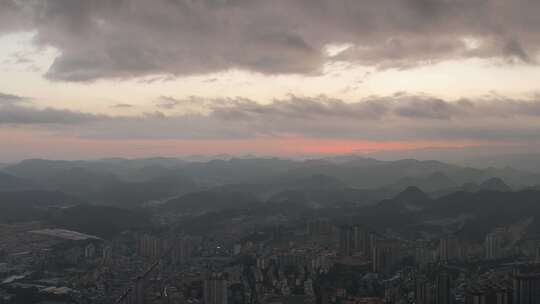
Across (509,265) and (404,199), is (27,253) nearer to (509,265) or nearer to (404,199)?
(509,265)

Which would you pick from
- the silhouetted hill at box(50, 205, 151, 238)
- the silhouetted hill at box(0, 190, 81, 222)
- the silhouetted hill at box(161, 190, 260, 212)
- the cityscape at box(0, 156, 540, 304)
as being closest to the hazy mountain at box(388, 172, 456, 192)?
the cityscape at box(0, 156, 540, 304)

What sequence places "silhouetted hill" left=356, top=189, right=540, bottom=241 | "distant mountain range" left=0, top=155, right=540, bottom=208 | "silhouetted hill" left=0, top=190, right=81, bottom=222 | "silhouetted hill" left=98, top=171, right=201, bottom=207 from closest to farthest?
"silhouetted hill" left=356, top=189, right=540, bottom=241 → "silhouetted hill" left=0, top=190, right=81, bottom=222 → "silhouetted hill" left=98, top=171, right=201, bottom=207 → "distant mountain range" left=0, top=155, right=540, bottom=208

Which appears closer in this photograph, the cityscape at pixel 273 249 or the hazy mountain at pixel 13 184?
the cityscape at pixel 273 249

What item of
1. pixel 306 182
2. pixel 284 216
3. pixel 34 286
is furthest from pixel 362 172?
pixel 34 286

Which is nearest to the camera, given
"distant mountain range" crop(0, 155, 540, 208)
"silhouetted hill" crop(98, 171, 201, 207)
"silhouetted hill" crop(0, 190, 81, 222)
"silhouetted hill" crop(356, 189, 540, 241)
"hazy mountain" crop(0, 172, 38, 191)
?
"silhouetted hill" crop(356, 189, 540, 241)

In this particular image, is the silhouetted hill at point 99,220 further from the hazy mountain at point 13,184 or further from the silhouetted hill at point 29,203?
the hazy mountain at point 13,184


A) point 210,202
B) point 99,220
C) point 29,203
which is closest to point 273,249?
point 99,220

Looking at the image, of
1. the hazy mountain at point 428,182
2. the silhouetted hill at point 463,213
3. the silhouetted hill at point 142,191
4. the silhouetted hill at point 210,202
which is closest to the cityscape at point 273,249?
the silhouetted hill at point 463,213

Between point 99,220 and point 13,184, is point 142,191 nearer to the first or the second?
point 13,184

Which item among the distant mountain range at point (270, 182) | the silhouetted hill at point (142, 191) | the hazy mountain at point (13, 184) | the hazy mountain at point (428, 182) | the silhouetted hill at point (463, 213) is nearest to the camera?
the silhouetted hill at point (463, 213)

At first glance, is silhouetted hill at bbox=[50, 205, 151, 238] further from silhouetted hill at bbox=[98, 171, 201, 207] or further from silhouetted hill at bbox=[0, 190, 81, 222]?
silhouetted hill at bbox=[98, 171, 201, 207]

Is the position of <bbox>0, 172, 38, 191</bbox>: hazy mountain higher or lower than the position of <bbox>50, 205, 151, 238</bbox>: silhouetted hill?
higher
